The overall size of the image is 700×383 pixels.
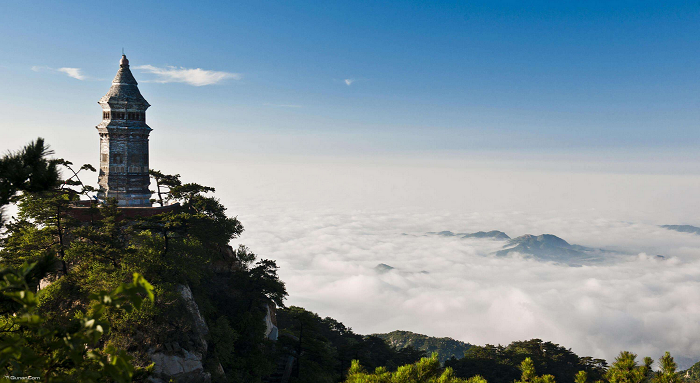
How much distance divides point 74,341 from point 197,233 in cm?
3104

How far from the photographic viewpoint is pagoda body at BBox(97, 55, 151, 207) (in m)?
40.7

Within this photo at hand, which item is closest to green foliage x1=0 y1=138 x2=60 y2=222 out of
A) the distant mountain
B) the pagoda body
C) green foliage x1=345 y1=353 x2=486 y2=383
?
green foliage x1=345 y1=353 x2=486 y2=383

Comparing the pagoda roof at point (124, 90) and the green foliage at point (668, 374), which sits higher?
the pagoda roof at point (124, 90)

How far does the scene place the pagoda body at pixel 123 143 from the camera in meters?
40.7

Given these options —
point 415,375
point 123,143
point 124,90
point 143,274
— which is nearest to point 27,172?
point 415,375

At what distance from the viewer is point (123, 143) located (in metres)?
41.0

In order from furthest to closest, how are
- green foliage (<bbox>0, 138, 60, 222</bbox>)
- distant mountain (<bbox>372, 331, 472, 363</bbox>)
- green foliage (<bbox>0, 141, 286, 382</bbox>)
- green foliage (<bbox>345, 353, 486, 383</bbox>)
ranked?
1. distant mountain (<bbox>372, 331, 472, 363</bbox>)
2. green foliage (<bbox>0, 141, 286, 382</bbox>)
3. green foliage (<bbox>345, 353, 486, 383</bbox>)
4. green foliage (<bbox>0, 138, 60, 222</bbox>)

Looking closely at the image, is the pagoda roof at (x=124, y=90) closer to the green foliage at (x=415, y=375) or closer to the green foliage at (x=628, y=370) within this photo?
the green foliage at (x=415, y=375)

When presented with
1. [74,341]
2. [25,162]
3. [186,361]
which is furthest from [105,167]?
[74,341]

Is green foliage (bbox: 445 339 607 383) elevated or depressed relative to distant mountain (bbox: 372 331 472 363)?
elevated

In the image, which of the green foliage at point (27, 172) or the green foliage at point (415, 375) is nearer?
the green foliage at point (27, 172)

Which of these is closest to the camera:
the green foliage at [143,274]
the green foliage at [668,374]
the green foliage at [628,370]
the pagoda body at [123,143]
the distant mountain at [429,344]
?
the green foliage at [668,374]

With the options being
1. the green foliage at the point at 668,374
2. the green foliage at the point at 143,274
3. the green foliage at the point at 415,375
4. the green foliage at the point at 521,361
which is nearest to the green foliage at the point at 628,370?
the green foliage at the point at 668,374

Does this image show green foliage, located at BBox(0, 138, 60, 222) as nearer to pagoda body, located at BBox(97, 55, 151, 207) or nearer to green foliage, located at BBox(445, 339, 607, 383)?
pagoda body, located at BBox(97, 55, 151, 207)
